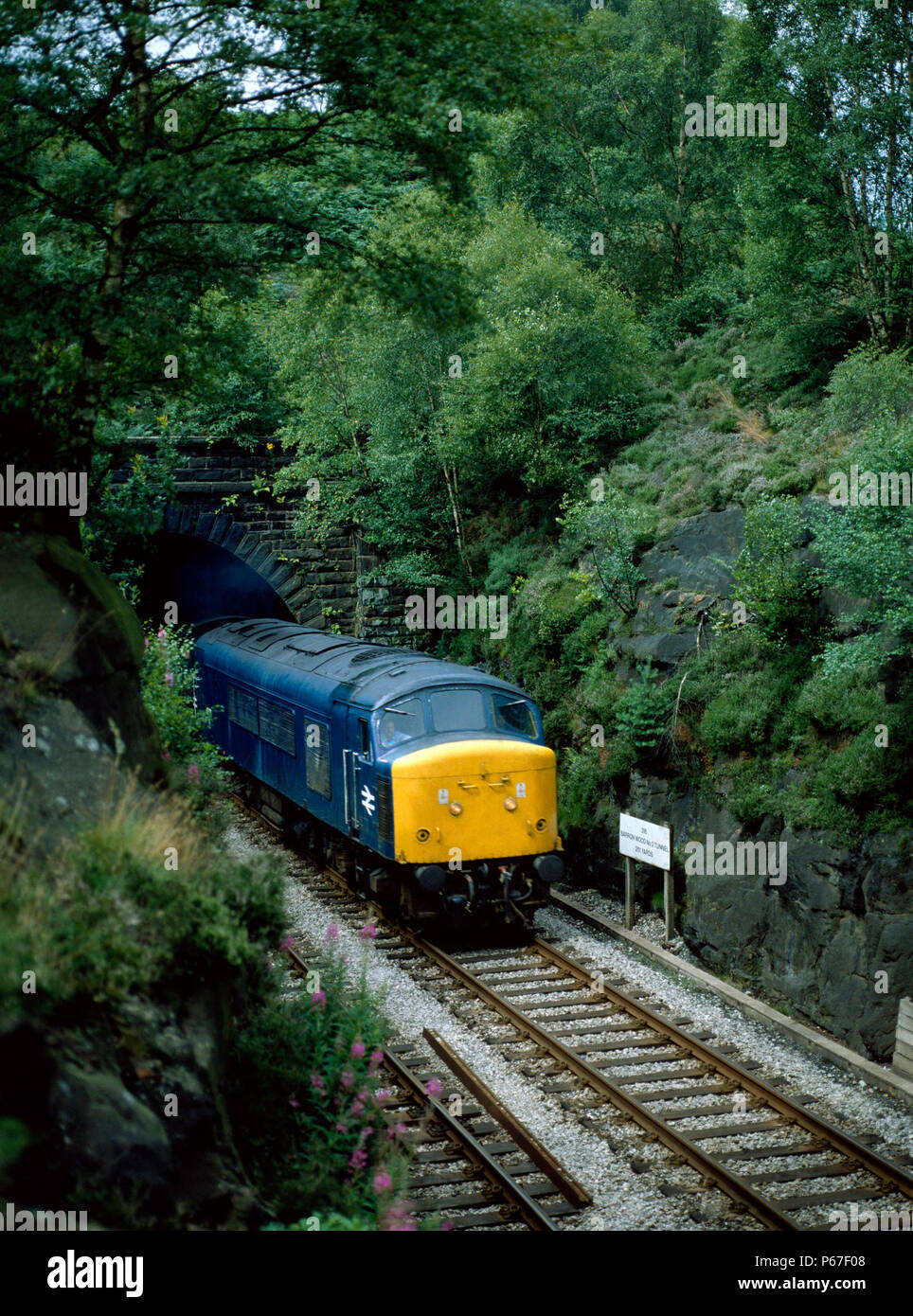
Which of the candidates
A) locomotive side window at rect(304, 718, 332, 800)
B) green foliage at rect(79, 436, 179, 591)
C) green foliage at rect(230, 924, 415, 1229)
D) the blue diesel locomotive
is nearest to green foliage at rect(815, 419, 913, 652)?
the blue diesel locomotive

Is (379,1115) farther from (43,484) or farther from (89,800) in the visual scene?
(43,484)

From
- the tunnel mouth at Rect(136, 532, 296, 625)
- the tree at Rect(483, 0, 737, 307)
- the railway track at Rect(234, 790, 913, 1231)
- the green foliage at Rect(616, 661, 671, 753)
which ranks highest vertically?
the tree at Rect(483, 0, 737, 307)

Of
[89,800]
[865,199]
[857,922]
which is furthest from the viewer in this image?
[865,199]

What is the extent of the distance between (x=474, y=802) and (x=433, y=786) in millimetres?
573

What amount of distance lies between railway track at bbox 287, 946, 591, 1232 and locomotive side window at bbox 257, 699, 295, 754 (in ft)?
21.9

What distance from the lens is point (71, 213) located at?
9875 millimetres

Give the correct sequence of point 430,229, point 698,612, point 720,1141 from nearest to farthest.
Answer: point 720,1141 → point 698,612 → point 430,229

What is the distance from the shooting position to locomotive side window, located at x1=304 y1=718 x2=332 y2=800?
14383 millimetres

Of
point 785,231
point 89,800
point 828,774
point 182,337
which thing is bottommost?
point 828,774

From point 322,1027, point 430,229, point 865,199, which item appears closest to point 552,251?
point 430,229

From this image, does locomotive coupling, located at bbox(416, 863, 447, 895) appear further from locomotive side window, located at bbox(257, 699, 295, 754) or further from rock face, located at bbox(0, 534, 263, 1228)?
rock face, located at bbox(0, 534, 263, 1228)

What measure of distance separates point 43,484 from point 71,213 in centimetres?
269

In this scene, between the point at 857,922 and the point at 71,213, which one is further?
the point at 857,922

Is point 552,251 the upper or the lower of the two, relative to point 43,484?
upper
